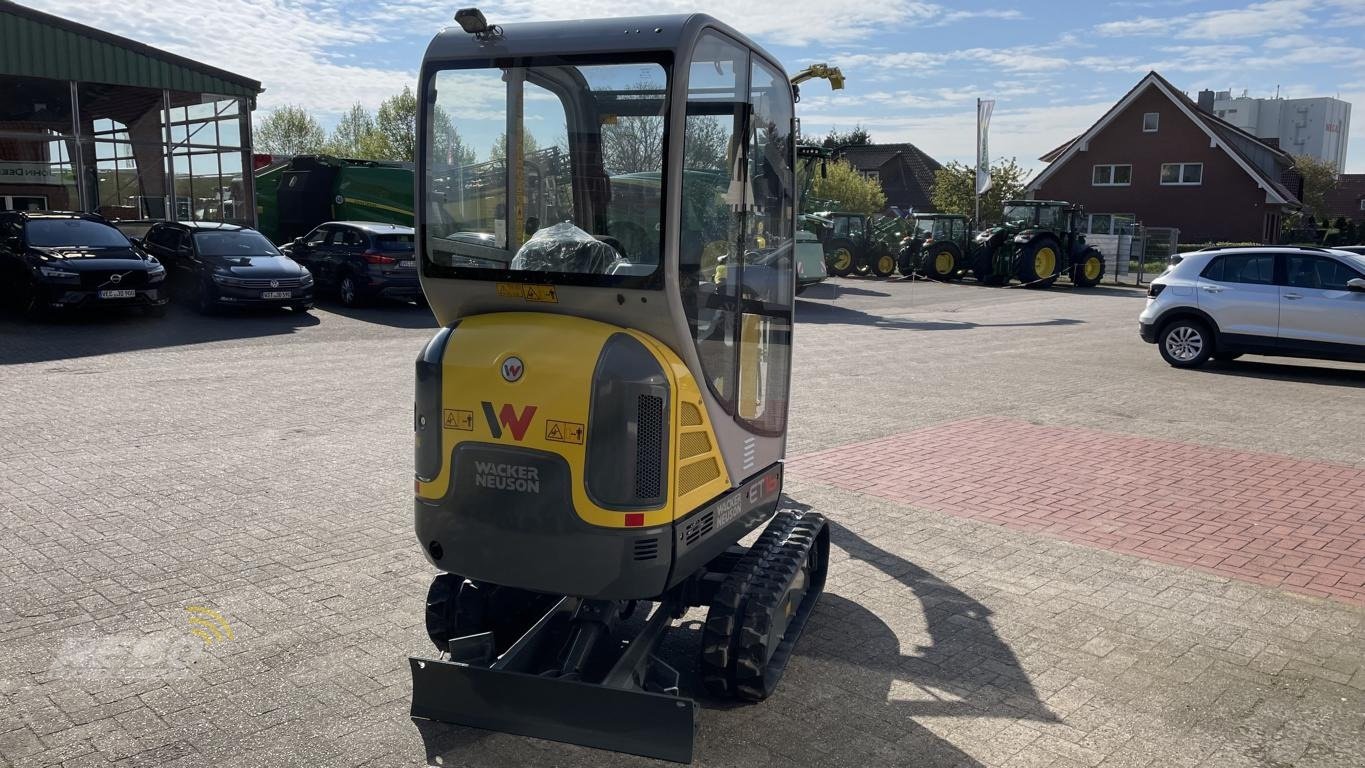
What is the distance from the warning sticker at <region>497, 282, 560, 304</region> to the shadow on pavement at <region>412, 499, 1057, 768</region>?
159 cm

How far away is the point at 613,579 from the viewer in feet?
12.8

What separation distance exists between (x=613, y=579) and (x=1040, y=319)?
19.7m

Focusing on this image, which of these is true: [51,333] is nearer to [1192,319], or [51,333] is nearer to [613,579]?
[613,579]

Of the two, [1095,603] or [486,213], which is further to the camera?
[1095,603]

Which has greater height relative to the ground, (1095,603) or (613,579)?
(613,579)

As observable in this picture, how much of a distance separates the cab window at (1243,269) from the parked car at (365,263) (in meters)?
12.8

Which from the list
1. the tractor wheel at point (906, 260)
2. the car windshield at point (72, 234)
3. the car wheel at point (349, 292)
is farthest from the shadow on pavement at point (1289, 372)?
the tractor wheel at point (906, 260)

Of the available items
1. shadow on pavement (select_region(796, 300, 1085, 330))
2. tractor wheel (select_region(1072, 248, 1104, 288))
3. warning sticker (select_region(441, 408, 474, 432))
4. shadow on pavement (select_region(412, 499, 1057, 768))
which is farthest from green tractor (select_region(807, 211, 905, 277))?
warning sticker (select_region(441, 408, 474, 432))

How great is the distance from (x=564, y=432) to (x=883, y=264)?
31.2 m

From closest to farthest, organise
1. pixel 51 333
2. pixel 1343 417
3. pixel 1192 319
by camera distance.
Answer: pixel 1343 417
pixel 1192 319
pixel 51 333

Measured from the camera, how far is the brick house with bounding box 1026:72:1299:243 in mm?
44938

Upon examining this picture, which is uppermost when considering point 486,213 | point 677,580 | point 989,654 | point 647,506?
point 486,213

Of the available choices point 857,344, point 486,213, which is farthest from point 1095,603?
point 857,344

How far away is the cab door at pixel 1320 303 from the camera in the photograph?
1325 centimetres
